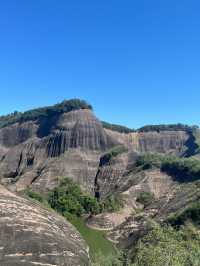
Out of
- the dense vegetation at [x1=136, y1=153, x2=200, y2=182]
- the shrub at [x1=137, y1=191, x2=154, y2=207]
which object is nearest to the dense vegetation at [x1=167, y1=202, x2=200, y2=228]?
the shrub at [x1=137, y1=191, x2=154, y2=207]

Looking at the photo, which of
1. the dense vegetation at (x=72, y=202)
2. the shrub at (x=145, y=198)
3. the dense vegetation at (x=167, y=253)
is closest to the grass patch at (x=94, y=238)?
→ the dense vegetation at (x=72, y=202)

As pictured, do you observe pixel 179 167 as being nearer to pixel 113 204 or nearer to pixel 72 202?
pixel 113 204

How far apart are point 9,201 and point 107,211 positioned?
8807cm

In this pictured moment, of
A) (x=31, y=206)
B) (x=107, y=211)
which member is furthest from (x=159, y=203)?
(x=31, y=206)

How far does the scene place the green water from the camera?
109 metres

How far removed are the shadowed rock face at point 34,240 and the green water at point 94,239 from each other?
122 feet

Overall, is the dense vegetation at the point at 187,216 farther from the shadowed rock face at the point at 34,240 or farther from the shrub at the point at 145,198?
the shadowed rock face at the point at 34,240

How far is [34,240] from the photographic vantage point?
5697cm

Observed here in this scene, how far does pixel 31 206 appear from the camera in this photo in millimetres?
70500

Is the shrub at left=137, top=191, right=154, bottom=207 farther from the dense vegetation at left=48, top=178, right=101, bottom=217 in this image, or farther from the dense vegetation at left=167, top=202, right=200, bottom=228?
the dense vegetation at left=167, top=202, right=200, bottom=228

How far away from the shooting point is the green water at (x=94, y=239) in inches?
4284

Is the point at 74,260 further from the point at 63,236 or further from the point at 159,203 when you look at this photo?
the point at 159,203

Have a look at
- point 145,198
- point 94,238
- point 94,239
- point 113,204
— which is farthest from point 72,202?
point 94,239

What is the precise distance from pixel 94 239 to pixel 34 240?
68474 mm
